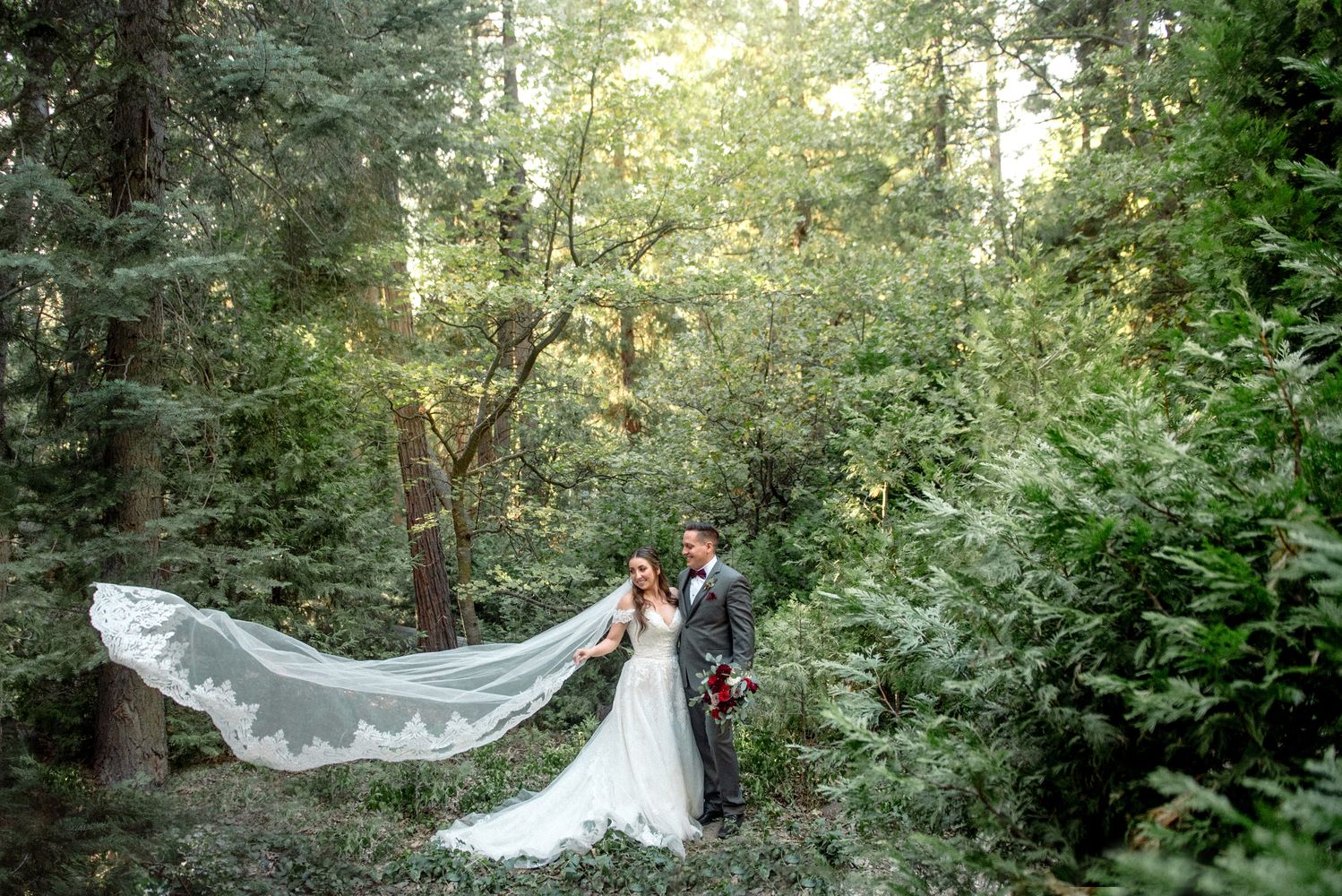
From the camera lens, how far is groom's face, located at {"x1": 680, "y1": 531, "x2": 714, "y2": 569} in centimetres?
599

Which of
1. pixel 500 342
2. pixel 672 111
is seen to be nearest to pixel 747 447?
pixel 500 342

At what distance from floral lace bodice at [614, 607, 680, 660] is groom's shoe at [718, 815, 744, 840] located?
111 centimetres

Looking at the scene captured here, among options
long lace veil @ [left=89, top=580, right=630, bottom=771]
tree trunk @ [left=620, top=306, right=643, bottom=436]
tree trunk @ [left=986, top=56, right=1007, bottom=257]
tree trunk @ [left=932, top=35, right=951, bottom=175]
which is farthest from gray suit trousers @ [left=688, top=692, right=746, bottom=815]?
tree trunk @ [left=620, top=306, right=643, bottom=436]

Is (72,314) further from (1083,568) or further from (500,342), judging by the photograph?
(1083,568)

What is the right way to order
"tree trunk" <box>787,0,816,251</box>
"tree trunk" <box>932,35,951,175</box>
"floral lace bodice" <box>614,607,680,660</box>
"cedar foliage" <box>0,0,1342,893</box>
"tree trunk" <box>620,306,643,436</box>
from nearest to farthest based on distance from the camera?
"cedar foliage" <box>0,0,1342,893</box>, "floral lace bodice" <box>614,607,680,660</box>, "tree trunk" <box>932,35,951,175</box>, "tree trunk" <box>787,0,816,251</box>, "tree trunk" <box>620,306,643,436</box>

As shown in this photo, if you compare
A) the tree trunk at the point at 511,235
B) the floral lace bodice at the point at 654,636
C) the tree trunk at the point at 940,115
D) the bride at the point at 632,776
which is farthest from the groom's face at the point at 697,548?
the tree trunk at the point at 940,115

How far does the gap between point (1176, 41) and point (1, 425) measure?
8.55m

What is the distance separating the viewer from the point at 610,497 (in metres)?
10.3

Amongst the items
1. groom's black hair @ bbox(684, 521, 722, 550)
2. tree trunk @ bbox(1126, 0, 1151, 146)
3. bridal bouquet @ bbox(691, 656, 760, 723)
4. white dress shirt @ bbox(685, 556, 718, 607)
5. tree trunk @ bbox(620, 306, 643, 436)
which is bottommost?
bridal bouquet @ bbox(691, 656, 760, 723)

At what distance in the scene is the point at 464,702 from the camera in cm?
575

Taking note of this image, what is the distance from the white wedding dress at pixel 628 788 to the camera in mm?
5418

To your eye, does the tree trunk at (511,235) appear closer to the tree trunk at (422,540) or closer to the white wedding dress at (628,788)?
the tree trunk at (422,540)

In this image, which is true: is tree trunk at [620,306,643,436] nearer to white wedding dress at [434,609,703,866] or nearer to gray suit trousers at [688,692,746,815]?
white wedding dress at [434,609,703,866]

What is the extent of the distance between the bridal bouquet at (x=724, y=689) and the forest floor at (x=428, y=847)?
80 centimetres
